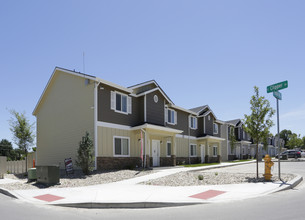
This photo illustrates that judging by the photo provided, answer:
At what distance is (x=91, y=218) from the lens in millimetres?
6797

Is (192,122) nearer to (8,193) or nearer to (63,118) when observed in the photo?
(63,118)

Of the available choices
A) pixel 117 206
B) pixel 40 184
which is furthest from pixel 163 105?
pixel 117 206

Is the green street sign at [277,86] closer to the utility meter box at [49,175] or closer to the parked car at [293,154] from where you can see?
the utility meter box at [49,175]

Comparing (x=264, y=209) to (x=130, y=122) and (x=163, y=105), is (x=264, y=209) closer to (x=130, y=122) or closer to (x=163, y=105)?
(x=130, y=122)

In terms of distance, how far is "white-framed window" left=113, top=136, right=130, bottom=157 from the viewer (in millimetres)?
19236

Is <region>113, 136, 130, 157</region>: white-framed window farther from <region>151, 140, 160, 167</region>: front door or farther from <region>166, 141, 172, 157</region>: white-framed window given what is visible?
<region>166, 141, 172, 157</region>: white-framed window

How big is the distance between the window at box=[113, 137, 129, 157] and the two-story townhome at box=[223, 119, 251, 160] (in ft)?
76.5

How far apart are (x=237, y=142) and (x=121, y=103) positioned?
90.0ft

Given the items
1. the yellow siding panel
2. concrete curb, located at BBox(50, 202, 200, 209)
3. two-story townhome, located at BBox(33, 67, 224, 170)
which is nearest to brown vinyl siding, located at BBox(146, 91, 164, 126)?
two-story townhome, located at BBox(33, 67, 224, 170)

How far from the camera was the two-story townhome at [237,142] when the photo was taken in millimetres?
40487

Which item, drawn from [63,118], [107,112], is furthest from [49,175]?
[63,118]

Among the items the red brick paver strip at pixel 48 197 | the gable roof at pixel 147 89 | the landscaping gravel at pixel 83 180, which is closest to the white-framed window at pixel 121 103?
the gable roof at pixel 147 89

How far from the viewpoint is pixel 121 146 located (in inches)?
780

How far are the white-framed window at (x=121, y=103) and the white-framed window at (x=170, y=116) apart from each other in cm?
562
